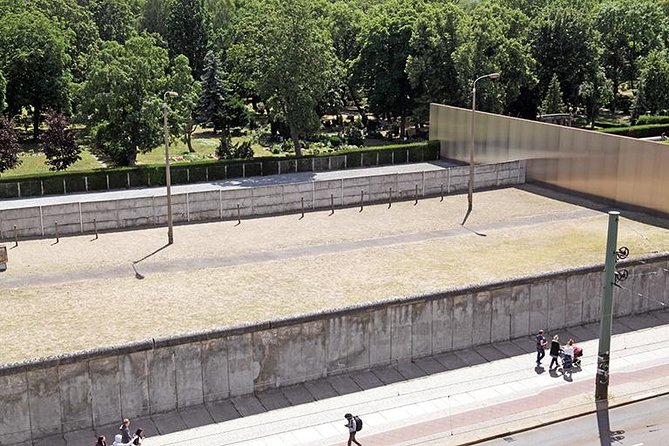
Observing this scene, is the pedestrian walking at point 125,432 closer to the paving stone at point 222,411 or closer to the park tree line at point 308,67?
the paving stone at point 222,411

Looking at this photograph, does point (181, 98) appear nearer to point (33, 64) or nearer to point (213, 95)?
point (213, 95)

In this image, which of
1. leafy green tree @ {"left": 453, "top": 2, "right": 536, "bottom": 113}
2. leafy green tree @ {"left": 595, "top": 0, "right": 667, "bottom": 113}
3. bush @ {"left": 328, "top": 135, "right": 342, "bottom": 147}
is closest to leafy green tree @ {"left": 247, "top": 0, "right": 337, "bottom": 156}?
leafy green tree @ {"left": 453, "top": 2, "right": 536, "bottom": 113}

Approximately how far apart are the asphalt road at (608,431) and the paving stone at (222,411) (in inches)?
318

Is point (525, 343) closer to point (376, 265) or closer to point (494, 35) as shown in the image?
point (376, 265)

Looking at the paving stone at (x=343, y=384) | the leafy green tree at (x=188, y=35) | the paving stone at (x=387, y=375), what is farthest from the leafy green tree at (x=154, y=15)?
the paving stone at (x=343, y=384)

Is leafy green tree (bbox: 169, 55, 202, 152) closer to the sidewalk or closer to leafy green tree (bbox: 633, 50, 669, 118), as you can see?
the sidewalk

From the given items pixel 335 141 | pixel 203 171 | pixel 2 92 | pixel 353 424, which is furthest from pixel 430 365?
pixel 2 92

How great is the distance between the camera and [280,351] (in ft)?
88.6

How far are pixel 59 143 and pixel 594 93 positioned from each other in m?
49.9

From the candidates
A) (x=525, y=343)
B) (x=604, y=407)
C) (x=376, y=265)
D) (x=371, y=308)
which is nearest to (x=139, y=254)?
(x=376, y=265)

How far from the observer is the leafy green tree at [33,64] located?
69.1m

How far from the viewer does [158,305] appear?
2964cm

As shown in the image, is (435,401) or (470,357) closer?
(435,401)

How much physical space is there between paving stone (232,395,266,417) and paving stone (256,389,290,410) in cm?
20
